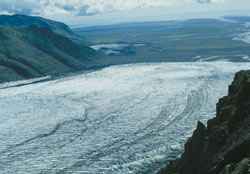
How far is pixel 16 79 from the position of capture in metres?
56.1

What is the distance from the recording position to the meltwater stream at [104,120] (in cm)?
2305

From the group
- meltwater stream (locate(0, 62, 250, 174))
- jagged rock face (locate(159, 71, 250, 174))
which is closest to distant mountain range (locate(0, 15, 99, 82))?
meltwater stream (locate(0, 62, 250, 174))

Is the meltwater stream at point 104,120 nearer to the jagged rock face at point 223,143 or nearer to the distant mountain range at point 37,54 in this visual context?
the jagged rock face at point 223,143

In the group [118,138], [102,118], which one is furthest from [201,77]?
[118,138]

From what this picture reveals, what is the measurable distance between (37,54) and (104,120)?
43.4 metres

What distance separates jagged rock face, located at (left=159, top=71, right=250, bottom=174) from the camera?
42.7 feet

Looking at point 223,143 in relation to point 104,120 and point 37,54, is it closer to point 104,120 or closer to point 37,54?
point 104,120

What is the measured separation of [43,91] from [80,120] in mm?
15780

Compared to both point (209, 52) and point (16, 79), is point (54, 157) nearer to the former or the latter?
point (16, 79)

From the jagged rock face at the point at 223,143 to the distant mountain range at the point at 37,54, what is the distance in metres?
43.5

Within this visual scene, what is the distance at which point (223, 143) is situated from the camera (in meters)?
16.2

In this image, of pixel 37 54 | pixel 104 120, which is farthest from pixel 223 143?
pixel 37 54

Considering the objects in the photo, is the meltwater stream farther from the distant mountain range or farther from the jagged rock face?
the distant mountain range

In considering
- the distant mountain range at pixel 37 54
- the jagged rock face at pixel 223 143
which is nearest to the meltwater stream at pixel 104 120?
the jagged rock face at pixel 223 143
